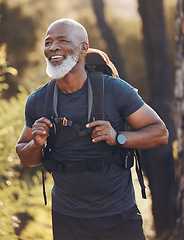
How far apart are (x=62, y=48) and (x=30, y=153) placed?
27.2 inches

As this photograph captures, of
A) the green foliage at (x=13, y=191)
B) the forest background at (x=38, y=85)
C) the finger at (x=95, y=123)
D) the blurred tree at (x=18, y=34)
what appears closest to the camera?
the finger at (x=95, y=123)

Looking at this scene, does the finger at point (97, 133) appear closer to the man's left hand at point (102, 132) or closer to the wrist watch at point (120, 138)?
the man's left hand at point (102, 132)

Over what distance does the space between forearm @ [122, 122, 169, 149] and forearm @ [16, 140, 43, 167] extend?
564mm

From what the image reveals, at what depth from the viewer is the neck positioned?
2.39 m

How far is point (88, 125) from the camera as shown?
2.17m

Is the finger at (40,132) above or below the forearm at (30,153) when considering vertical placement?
above

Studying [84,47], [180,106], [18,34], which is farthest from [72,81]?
[18,34]

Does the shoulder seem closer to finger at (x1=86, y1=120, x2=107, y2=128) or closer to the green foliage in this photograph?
finger at (x1=86, y1=120, x2=107, y2=128)

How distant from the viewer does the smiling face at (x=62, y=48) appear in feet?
7.58

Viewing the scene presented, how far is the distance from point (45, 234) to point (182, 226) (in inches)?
73.3

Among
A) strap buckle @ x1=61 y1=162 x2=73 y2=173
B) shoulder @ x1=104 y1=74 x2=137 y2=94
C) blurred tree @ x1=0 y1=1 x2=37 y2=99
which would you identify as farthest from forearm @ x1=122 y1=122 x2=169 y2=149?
blurred tree @ x1=0 y1=1 x2=37 y2=99

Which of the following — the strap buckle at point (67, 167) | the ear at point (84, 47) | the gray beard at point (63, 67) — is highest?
the ear at point (84, 47)

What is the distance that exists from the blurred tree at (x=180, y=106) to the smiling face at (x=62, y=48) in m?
2.97

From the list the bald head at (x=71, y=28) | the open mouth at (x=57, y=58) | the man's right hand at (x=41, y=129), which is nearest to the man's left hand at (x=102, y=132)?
the man's right hand at (x=41, y=129)
